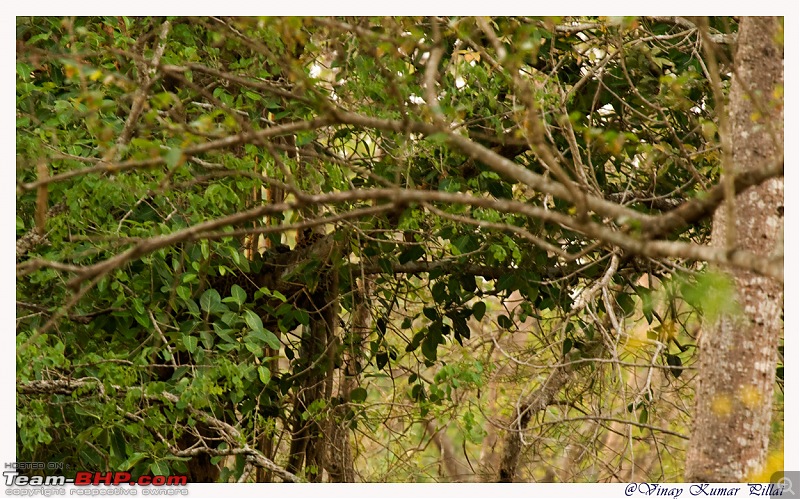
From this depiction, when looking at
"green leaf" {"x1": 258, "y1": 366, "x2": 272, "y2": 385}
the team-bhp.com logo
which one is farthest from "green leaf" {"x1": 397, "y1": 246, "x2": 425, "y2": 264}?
the team-bhp.com logo

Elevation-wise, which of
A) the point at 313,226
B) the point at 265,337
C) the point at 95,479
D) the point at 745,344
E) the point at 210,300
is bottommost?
the point at 95,479

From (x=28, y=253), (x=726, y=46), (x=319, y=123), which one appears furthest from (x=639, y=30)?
(x=28, y=253)

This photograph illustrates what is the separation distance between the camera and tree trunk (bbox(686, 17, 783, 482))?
201 cm

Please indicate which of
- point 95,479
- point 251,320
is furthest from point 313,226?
point 95,479

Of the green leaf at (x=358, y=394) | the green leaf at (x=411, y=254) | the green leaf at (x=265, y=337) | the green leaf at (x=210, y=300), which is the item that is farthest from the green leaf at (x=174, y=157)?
the green leaf at (x=358, y=394)

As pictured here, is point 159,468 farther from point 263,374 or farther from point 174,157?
point 174,157

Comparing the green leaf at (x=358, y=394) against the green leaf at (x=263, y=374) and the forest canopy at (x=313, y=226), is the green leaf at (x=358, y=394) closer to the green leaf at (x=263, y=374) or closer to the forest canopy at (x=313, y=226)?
the forest canopy at (x=313, y=226)

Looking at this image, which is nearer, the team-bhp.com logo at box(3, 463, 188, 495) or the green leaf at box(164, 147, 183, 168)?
the green leaf at box(164, 147, 183, 168)

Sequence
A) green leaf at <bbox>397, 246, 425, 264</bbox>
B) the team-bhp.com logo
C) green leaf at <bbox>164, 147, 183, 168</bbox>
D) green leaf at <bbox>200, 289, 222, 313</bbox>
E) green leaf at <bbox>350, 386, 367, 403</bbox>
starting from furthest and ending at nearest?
1. green leaf at <bbox>350, 386, 367, 403</bbox>
2. green leaf at <bbox>397, 246, 425, 264</bbox>
3. green leaf at <bbox>200, 289, 222, 313</bbox>
4. the team-bhp.com logo
5. green leaf at <bbox>164, 147, 183, 168</bbox>

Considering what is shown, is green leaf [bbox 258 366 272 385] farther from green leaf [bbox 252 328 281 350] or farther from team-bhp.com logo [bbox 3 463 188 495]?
team-bhp.com logo [bbox 3 463 188 495]

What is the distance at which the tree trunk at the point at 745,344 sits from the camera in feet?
6.58

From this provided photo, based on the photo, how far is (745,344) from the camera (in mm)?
2010

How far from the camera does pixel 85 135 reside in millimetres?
3422

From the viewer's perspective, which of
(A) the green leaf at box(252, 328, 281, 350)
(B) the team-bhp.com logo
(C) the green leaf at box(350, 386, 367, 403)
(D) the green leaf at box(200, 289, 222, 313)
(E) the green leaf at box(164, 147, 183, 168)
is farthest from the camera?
(C) the green leaf at box(350, 386, 367, 403)
